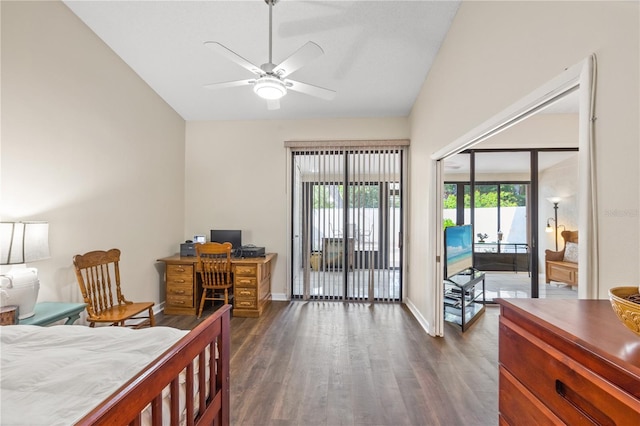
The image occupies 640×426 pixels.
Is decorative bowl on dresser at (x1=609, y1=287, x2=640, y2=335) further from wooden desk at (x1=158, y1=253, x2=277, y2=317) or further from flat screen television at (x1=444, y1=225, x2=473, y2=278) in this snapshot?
wooden desk at (x1=158, y1=253, x2=277, y2=317)

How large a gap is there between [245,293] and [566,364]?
3491 mm

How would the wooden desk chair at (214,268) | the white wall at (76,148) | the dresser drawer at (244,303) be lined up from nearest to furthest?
the white wall at (76,148) < the wooden desk chair at (214,268) < the dresser drawer at (244,303)

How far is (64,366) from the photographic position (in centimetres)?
111

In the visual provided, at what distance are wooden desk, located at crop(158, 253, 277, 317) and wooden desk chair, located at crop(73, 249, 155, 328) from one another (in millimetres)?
719

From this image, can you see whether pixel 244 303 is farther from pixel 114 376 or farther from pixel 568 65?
pixel 568 65

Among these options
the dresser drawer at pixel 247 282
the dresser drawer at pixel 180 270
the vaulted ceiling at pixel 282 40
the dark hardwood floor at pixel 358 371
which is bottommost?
the dark hardwood floor at pixel 358 371

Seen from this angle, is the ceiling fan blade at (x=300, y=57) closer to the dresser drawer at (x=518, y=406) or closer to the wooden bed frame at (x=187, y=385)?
the wooden bed frame at (x=187, y=385)

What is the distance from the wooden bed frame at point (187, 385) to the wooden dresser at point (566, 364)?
111 cm

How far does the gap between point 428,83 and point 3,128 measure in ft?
12.8

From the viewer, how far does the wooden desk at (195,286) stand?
365cm

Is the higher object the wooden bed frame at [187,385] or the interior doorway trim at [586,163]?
the interior doorway trim at [586,163]

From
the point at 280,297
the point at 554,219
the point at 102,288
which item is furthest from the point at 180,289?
the point at 554,219

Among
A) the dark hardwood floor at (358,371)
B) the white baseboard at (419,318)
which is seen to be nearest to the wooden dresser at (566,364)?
the dark hardwood floor at (358,371)

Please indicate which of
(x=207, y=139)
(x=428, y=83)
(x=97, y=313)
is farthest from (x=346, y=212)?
(x=97, y=313)
